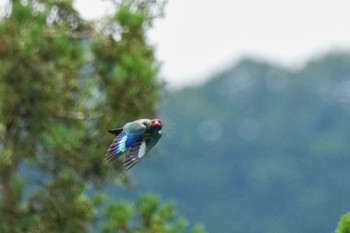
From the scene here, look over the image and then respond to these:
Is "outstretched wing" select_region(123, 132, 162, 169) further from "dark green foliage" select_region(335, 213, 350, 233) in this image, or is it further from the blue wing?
"dark green foliage" select_region(335, 213, 350, 233)

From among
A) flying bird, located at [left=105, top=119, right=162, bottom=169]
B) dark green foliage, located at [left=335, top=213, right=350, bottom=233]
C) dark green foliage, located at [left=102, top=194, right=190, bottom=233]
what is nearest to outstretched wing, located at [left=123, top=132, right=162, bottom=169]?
flying bird, located at [left=105, top=119, right=162, bottom=169]

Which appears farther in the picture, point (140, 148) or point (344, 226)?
point (344, 226)

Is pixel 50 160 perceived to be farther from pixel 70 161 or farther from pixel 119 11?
pixel 119 11

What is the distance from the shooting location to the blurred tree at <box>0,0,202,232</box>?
17.1 m

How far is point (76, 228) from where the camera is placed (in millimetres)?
18062

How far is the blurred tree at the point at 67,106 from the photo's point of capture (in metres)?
17.1

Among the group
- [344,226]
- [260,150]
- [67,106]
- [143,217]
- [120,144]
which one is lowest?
[344,226]

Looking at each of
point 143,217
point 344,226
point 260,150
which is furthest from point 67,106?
point 260,150

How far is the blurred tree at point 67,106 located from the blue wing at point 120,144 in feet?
25.1

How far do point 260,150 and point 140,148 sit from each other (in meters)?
69.9

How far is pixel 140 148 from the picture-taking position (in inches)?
344

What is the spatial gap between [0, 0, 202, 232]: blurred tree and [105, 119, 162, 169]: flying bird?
24.9 feet

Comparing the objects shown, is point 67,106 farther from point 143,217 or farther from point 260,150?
point 260,150

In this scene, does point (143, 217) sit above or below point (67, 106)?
below
